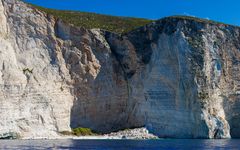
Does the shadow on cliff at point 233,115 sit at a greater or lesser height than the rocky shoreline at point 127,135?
greater

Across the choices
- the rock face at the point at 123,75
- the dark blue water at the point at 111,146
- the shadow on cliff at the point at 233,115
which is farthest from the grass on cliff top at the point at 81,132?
the shadow on cliff at the point at 233,115

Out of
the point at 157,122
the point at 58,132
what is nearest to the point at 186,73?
the point at 157,122

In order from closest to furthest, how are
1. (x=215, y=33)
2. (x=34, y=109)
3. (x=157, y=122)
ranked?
(x=34, y=109)
(x=157, y=122)
(x=215, y=33)

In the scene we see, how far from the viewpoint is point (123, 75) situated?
273 feet

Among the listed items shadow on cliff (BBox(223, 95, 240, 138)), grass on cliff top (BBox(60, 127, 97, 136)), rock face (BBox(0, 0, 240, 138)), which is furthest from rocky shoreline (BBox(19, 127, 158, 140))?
shadow on cliff (BBox(223, 95, 240, 138))

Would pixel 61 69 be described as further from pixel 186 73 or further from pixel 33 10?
pixel 186 73

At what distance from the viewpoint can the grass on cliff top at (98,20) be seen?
280 feet

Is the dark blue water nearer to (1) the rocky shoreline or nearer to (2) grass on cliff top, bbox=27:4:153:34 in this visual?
(1) the rocky shoreline

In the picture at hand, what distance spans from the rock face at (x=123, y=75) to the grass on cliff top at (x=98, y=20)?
3.15 meters

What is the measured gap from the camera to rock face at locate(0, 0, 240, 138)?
7362 centimetres

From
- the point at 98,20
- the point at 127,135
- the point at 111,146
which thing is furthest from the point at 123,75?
the point at 111,146

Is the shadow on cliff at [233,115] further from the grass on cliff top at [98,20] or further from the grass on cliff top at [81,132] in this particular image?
the grass on cliff top at [98,20]

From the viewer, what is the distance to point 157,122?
7625 centimetres

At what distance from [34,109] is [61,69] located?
9599mm
